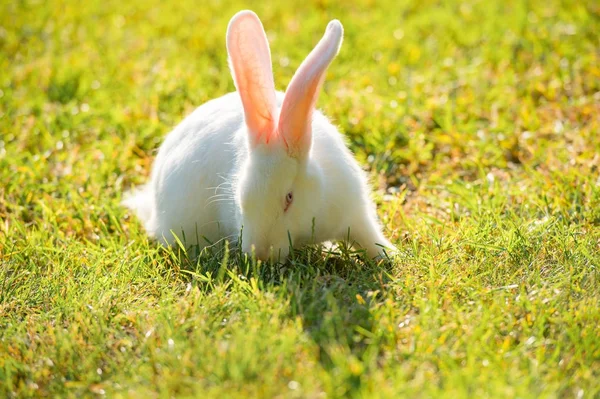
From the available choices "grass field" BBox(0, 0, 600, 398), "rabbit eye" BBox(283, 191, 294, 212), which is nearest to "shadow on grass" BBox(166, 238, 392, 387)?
"grass field" BBox(0, 0, 600, 398)

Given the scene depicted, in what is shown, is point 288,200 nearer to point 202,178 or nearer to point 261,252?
point 261,252

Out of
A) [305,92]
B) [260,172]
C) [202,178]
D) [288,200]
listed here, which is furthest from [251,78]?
[202,178]

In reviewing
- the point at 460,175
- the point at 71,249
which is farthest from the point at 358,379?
the point at 460,175

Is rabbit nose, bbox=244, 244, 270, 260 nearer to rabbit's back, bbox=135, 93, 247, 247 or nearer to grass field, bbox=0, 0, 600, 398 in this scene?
grass field, bbox=0, 0, 600, 398


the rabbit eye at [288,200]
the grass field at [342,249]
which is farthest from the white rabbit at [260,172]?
the grass field at [342,249]

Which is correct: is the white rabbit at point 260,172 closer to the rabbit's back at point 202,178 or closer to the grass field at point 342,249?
the rabbit's back at point 202,178
